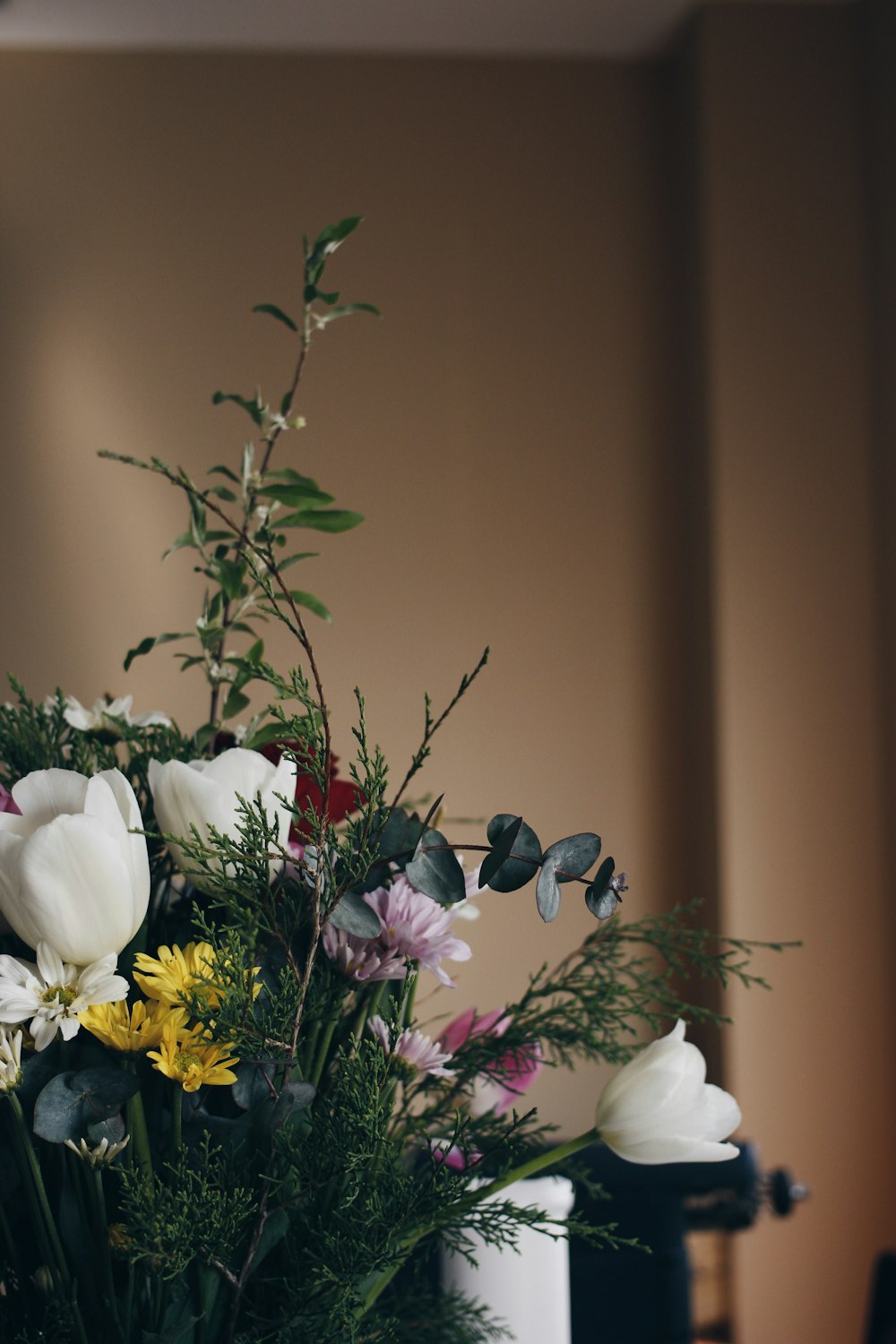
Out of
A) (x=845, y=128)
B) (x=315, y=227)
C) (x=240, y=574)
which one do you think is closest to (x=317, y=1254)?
(x=240, y=574)

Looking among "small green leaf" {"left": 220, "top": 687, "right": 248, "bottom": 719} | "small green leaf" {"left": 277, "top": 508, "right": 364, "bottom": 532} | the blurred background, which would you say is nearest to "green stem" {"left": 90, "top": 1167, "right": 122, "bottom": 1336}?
"small green leaf" {"left": 220, "top": 687, "right": 248, "bottom": 719}

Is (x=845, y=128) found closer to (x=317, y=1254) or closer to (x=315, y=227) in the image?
(x=315, y=227)

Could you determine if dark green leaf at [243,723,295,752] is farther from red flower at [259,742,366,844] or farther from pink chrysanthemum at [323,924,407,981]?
pink chrysanthemum at [323,924,407,981]

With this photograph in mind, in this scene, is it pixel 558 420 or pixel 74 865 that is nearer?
pixel 74 865

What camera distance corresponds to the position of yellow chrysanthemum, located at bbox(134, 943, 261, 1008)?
41 cm

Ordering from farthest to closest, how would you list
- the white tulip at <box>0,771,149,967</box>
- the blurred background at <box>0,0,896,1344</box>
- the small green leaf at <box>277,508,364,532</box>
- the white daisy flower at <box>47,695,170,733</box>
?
the blurred background at <box>0,0,896,1344</box>
the small green leaf at <box>277,508,364,532</box>
the white daisy flower at <box>47,695,170,733</box>
the white tulip at <box>0,771,149,967</box>

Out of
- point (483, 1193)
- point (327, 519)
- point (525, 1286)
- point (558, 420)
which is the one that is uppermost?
point (558, 420)

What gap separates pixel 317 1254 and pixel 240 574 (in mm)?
302

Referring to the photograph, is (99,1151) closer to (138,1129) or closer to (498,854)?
(138,1129)

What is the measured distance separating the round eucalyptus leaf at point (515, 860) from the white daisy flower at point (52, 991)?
5.4 inches

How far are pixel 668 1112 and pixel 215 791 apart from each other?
21cm

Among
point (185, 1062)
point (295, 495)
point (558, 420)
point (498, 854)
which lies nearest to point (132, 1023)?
point (185, 1062)

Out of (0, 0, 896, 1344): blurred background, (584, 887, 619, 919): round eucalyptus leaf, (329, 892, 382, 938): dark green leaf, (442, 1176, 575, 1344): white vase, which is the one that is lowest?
(442, 1176, 575, 1344): white vase

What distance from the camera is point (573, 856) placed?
1.43 feet
